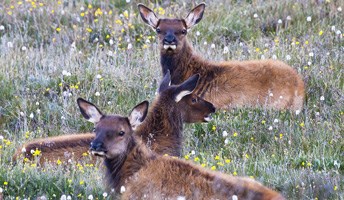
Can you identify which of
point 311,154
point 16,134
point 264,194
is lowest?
point 16,134

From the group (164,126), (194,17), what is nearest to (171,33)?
(194,17)

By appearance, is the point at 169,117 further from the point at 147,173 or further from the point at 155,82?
the point at 155,82

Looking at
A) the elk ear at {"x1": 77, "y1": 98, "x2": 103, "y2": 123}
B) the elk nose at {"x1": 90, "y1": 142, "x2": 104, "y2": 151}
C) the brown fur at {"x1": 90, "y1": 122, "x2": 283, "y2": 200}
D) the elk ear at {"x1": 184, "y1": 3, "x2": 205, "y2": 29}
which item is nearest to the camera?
the brown fur at {"x1": 90, "y1": 122, "x2": 283, "y2": 200}

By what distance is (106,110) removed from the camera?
11758mm

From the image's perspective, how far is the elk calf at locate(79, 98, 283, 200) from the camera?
7.47m

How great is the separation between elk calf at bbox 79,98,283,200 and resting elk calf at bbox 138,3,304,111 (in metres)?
3.07

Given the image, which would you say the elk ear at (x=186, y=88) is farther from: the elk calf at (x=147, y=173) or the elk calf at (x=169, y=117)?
the elk calf at (x=147, y=173)

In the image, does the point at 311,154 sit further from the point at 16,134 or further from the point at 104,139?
the point at 16,134

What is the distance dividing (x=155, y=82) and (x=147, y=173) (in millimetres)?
4700

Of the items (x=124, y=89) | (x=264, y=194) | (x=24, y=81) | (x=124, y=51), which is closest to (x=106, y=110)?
(x=124, y=89)

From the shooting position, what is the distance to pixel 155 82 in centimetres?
1270

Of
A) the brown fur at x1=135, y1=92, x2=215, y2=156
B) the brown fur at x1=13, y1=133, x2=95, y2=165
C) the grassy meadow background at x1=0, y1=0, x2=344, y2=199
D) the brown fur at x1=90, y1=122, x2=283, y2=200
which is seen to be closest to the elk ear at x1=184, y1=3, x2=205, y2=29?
the grassy meadow background at x1=0, y1=0, x2=344, y2=199

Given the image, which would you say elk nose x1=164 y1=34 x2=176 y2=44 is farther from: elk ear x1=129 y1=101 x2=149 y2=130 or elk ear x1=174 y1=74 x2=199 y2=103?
elk ear x1=129 y1=101 x2=149 y2=130

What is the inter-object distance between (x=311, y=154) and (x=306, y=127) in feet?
3.50
